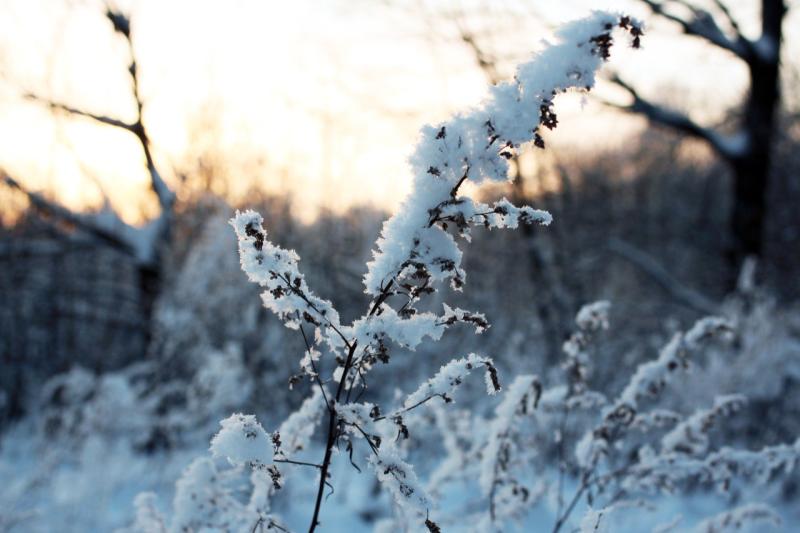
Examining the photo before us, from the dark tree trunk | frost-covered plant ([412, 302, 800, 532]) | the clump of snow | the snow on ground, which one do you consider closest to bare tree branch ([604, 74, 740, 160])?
the dark tree trunk

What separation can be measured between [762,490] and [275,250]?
447cm

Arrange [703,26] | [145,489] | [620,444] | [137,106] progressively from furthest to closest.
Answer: [703,26] < [137,106] < [145,489] < [620,444]

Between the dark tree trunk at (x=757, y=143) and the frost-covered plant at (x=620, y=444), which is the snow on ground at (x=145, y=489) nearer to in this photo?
the frost-covered plant at (x=620, y=444)

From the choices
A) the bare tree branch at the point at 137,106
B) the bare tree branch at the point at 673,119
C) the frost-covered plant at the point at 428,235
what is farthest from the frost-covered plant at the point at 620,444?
the bare tree branch at the point at 137,106

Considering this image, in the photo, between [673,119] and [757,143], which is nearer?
[673,119]

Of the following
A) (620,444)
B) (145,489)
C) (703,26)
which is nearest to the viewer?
(620,444)

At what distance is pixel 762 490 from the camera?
14.0 ft

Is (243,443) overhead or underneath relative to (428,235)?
underneath

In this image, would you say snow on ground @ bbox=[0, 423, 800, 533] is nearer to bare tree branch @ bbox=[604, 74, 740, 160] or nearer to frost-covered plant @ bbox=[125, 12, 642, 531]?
frost-covered plant @ bbox=[125, 12, 642, 531]

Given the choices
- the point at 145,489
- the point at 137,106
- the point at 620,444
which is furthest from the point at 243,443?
the point at 137,106

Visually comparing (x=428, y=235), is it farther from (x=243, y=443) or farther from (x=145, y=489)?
(x=145, y=489)

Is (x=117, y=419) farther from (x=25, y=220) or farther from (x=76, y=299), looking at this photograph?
(x=25, y=220)

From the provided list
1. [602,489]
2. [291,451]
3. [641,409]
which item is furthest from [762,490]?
[291,451]

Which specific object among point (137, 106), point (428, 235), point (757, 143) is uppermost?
point (137, 106)
